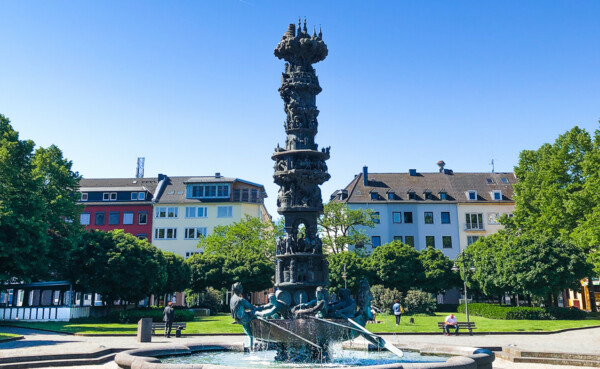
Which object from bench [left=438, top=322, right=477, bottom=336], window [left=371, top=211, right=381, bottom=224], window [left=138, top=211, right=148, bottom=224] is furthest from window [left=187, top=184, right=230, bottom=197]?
bench [left=438, top=322, right=477, bottom=336]

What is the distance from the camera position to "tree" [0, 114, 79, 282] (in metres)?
32.0

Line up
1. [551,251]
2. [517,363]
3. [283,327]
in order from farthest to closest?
[551,251]
[517,363]
[283,327]

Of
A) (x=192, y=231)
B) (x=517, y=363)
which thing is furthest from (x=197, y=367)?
(x=192, y=231)

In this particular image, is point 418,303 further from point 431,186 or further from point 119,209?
point 119,209

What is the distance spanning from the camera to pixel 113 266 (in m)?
39.2

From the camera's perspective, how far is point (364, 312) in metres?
16.7

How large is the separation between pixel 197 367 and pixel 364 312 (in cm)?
662

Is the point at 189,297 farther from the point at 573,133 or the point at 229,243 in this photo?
the point at 573,133

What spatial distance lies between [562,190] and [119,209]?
180 ft

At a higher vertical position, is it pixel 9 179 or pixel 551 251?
pixel 9 179

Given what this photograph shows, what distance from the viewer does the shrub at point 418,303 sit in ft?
152

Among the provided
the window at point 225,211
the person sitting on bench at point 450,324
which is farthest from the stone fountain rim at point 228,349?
the window at point 225,211

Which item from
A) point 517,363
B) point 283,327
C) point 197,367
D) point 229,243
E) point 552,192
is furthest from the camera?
point 229,243

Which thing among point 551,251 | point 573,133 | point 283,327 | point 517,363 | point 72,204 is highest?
point 573,133
